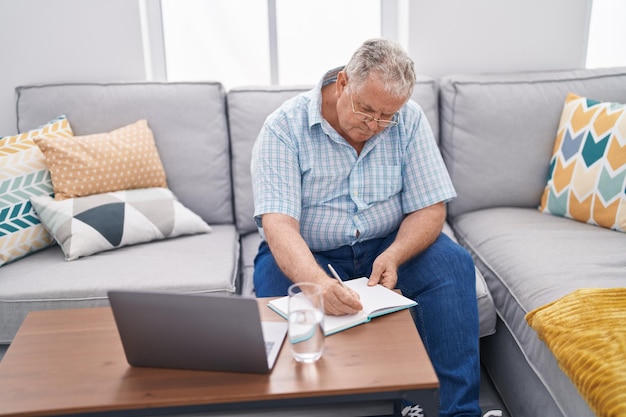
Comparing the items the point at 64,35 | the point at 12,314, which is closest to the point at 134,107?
the point at 64,35

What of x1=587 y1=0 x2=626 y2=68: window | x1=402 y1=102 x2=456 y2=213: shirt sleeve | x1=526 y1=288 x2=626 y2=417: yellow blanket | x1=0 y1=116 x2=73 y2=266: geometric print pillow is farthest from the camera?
x1=587 y1=0 x2=626 y2=68: window

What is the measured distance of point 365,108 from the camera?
1.46m

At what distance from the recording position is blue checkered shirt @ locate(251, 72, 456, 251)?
5.19 ft

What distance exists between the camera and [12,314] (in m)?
1.62

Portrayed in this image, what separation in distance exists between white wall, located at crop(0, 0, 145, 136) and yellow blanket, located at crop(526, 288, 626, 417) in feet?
5.72

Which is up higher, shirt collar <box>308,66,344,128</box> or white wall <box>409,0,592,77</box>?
white wall <box>409,0,592,77</box>

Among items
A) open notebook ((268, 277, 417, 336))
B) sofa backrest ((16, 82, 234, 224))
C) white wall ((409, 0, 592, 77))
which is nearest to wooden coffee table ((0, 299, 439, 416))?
open notebook ((268, 277, 417, 336))

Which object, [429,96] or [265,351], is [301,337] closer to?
[265,351]

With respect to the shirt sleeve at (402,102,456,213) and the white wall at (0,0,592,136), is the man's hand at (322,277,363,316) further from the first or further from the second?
the white wall at (0,0,592,136)

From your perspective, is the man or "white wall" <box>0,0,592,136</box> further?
"white wall" <box>0,0,592,136</box>

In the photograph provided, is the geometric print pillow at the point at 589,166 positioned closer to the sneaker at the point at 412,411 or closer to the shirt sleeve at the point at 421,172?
the shirt sleeve at the point at 421,172

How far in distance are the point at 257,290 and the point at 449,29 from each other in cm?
141

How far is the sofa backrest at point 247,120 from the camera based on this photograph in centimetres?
214

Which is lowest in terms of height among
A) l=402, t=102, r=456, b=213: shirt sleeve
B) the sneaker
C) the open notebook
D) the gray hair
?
the sneaker
